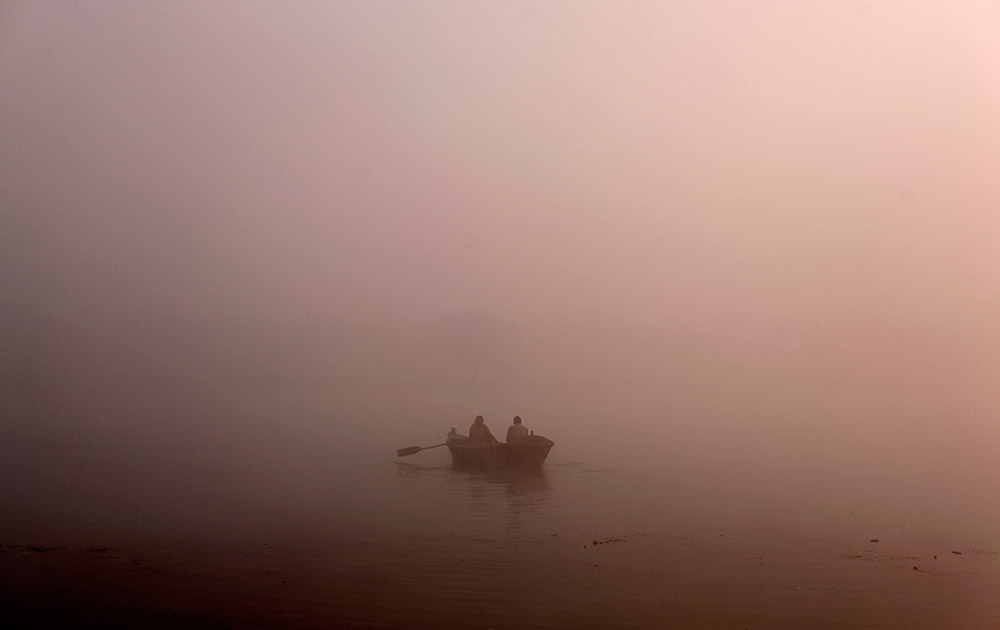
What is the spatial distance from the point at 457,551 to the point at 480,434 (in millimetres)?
3591

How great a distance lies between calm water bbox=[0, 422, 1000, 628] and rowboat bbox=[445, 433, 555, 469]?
200mm

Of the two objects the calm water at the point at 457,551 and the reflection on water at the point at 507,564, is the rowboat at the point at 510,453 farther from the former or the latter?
the reflection on water at the point at 507,564

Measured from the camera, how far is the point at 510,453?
33.1 ft

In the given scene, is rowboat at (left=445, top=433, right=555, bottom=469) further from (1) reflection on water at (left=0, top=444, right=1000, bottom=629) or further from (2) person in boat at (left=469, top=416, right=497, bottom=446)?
(1) reflection on water at (left=0, top=444, right=1000, bottom=629)

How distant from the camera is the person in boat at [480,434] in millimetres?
10359

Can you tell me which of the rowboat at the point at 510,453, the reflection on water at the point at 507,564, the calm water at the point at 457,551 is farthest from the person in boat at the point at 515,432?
the reflection on water at the point at 507,564

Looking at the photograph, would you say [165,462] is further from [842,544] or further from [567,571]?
[842,544]

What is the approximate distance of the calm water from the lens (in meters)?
5.51

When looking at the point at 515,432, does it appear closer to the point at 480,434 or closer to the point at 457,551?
the point at 480,434

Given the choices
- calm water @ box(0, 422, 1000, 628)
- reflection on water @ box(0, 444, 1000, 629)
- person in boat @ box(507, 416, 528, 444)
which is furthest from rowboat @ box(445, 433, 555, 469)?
reflection on water @ box(0, 444, 1000, 629)

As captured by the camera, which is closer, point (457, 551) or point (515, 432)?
point (457, 551)

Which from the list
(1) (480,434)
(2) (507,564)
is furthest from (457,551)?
(1) (480,434)

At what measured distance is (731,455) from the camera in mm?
13008

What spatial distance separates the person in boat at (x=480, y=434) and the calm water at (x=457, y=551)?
0.47m
